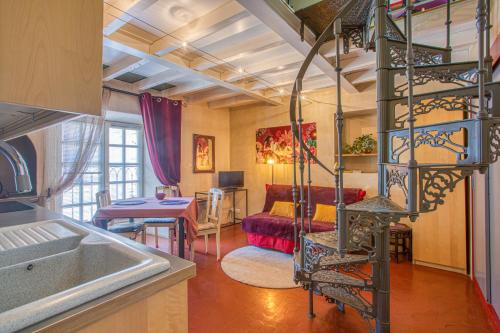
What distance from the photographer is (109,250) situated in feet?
3.27

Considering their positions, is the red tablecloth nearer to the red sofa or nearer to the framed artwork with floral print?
the red sofa

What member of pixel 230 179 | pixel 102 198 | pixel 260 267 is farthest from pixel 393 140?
pixel 230 179

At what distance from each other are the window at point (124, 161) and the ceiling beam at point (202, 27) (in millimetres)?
2081

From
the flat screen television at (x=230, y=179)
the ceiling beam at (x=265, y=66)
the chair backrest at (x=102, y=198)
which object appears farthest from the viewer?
the flat screen television at (x=230, y=179)

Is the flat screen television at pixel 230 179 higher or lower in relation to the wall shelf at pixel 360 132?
lower

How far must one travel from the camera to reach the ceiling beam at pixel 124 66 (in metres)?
2.83

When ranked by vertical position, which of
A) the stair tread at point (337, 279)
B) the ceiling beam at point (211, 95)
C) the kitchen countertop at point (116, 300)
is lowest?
the stair tread at point (337, 279)

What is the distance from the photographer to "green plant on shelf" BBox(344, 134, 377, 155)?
392 centimetres

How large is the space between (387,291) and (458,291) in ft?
4.95

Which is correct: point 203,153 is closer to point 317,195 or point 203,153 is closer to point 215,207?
point 215,207

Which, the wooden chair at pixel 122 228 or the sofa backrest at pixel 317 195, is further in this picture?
the sofa backrest at pixel 317 195

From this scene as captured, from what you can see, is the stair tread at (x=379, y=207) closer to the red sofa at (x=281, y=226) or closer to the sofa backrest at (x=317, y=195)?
the red sofa at (x=281, y=226)

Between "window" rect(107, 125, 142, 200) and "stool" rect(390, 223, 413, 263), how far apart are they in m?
4.12

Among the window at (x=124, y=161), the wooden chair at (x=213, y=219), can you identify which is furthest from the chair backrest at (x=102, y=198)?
the wooden chair at (x=213, y=219)
